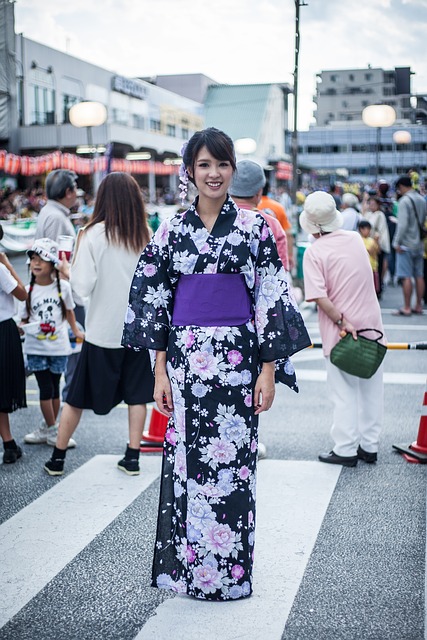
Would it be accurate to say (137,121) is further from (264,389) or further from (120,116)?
(264,389)

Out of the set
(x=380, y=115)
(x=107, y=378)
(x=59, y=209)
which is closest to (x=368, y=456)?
(x=107, y=378)

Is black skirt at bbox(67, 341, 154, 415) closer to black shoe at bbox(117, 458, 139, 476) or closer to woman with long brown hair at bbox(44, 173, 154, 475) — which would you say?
woman with long brown hair at bbox(44, 173, 154, 475)

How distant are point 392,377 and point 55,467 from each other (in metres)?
4.11

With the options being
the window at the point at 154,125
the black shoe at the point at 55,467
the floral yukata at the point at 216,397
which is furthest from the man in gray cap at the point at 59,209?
the window at the point at 154,125

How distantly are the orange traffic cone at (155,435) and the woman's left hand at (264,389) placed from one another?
2349 mm

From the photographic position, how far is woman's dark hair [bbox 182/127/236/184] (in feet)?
10.3

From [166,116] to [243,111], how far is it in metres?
17.4

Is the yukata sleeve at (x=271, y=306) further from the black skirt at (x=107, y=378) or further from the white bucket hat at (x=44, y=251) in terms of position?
the white bucket hat at (x=44, y=251)

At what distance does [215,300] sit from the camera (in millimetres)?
3088

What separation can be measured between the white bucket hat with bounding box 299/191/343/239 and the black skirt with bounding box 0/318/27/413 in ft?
6.80

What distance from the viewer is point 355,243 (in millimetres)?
4934

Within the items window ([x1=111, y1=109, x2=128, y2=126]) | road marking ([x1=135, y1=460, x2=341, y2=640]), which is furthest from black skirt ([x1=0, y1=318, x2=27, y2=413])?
window ([x1=111, y1=109, x2=128, y2=126])

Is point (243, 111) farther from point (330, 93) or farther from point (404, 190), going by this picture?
point (404, 190)

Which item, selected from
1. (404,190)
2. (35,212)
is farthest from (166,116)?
(404,190)
